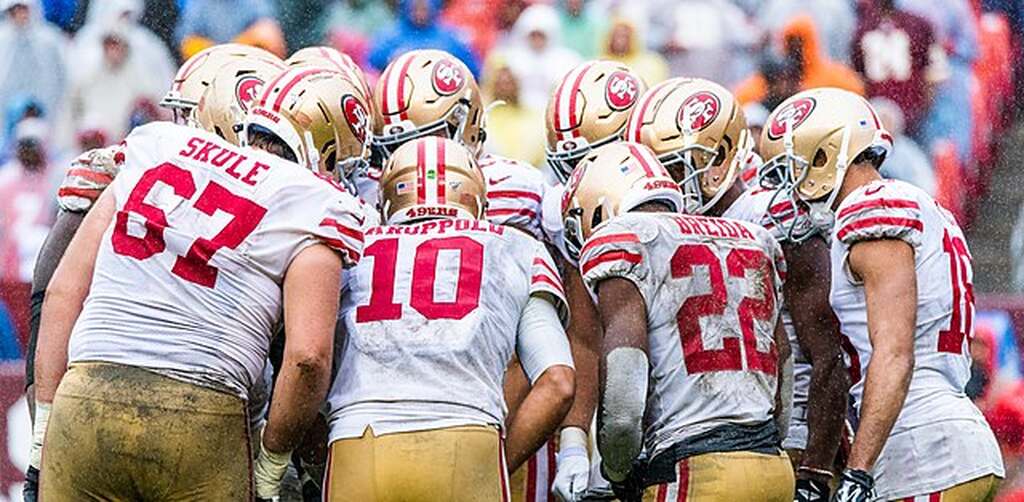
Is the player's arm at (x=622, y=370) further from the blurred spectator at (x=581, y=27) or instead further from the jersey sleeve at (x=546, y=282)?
the blurred spectator at (x=581, y=27)

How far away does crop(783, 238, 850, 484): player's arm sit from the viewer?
5402 millimetres

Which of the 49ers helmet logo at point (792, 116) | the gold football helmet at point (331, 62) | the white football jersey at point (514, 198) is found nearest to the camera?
the 49ers helmet logo at point (792, 116)

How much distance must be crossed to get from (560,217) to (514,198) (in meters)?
0.22

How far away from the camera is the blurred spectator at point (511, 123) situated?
10.6 m

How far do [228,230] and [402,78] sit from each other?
6.19 ft

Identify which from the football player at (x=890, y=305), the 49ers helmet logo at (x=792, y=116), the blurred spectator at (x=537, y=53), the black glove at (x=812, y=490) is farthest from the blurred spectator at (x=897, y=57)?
the black glove at (x=812, y=490)

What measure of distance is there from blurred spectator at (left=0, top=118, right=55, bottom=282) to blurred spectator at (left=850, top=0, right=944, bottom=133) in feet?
16.2

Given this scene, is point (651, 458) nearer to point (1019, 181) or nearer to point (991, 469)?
point (991, 469)

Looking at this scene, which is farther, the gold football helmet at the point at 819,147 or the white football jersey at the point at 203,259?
the gold football helmet at the point at 819,147

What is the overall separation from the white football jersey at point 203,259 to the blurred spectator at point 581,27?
22.5 feet

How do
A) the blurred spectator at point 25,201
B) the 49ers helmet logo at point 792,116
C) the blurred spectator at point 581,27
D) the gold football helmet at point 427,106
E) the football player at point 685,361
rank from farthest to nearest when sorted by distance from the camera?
the blurred spectator at point 581,27 < the blurred spectator at point 25,201 < the gold football helmet at point 427,106 < the 49ers helmet logo at point 792,116 < the football player at point 685,361

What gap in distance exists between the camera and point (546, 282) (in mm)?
4945

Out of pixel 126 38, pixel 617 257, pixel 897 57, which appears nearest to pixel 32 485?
pixel 617 257

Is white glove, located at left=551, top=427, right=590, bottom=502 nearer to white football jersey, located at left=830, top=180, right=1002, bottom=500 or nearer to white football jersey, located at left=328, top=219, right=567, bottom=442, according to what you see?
white football jersey, located at left=328, top=219, right=567, bottom=442
